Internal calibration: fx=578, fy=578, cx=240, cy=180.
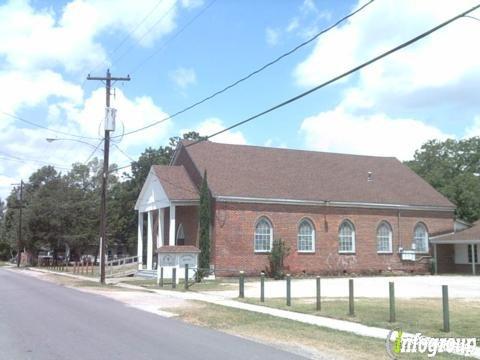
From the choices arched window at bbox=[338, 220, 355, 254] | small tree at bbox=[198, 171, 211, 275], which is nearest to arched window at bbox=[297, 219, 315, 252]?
arched window at bbox=[338, 220, 355, 254]

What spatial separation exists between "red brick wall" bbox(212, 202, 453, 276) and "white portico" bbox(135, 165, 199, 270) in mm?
2709

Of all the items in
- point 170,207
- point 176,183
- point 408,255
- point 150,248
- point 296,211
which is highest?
point 176,183

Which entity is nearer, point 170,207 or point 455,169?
point 170,207

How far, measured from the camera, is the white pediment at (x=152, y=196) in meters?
37.9

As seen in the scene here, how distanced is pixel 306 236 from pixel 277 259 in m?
3.63

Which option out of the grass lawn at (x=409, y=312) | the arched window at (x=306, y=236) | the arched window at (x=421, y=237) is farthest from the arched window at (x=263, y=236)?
the grass lawn at (x=409, y=312)

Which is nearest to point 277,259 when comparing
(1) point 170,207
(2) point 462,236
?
(1) point 170,207

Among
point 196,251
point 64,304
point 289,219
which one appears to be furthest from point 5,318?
point 289,219

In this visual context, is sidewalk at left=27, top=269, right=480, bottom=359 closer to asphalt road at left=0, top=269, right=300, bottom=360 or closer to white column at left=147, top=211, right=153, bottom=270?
asphalt road at left=0, top=269, right=300, bottom=360

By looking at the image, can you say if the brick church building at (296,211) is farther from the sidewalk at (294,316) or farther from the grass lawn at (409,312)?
the grass lawn at (409,312)

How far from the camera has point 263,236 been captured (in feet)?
119

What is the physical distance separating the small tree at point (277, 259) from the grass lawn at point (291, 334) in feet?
60.1

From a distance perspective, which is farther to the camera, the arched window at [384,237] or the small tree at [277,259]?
the arched window at [384,237]

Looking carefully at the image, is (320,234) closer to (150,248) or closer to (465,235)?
(465,235)
